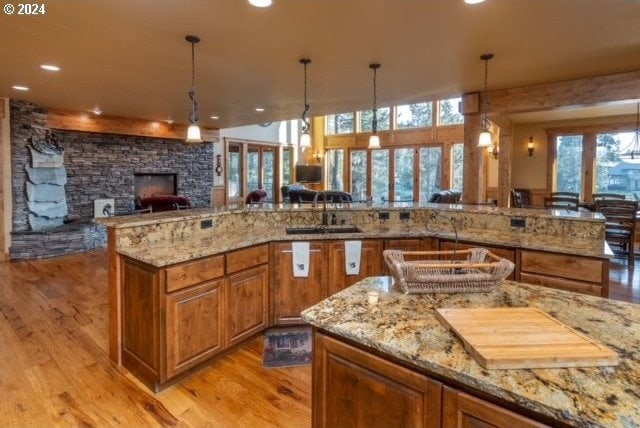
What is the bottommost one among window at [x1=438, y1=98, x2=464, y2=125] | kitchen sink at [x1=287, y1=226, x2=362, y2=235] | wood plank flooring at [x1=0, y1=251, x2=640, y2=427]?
wood plank flooring at [x1=0, y1=251, x2=640, y2=427]

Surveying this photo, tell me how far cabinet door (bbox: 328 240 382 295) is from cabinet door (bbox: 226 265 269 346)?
572 millimetres

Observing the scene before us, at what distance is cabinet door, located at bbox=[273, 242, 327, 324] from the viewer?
3072 mm

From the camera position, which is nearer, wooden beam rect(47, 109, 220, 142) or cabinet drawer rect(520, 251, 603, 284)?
cabinet drawer rect(520, 251, 603, 284)

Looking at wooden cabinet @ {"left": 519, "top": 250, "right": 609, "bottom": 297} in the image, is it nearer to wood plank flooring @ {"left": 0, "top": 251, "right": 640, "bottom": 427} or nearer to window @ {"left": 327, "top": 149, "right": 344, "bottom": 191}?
wood plank flooring @ {"left": 0, "top": 251, "right": 640, "bottom": 427}

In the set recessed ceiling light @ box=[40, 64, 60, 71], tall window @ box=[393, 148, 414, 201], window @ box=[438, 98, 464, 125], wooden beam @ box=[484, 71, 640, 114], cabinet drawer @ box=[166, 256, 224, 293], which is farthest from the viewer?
tall window @ box=[393, 148, 414, 201]

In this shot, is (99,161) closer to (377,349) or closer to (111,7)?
(111,7)

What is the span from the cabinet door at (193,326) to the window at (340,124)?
1074 centimetres

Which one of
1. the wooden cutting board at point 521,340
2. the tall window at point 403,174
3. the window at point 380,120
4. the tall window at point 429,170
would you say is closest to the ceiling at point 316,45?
the wooden cutting board at point 521,340

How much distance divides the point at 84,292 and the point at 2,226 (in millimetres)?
2711

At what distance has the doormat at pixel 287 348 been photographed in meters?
2.65

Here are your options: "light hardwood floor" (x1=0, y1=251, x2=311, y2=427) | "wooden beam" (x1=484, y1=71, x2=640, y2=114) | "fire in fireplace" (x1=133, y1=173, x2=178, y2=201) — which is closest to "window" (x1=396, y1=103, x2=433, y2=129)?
"wooden beam" (x1=484, y1=71, x2=640, y2=114)

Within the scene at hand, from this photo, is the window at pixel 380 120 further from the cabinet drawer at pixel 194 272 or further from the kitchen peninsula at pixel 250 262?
the cabinet drawer at pixel 194 272

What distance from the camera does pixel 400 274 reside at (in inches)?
58.9

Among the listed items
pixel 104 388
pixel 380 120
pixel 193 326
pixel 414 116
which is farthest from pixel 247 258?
pixel 380 120
